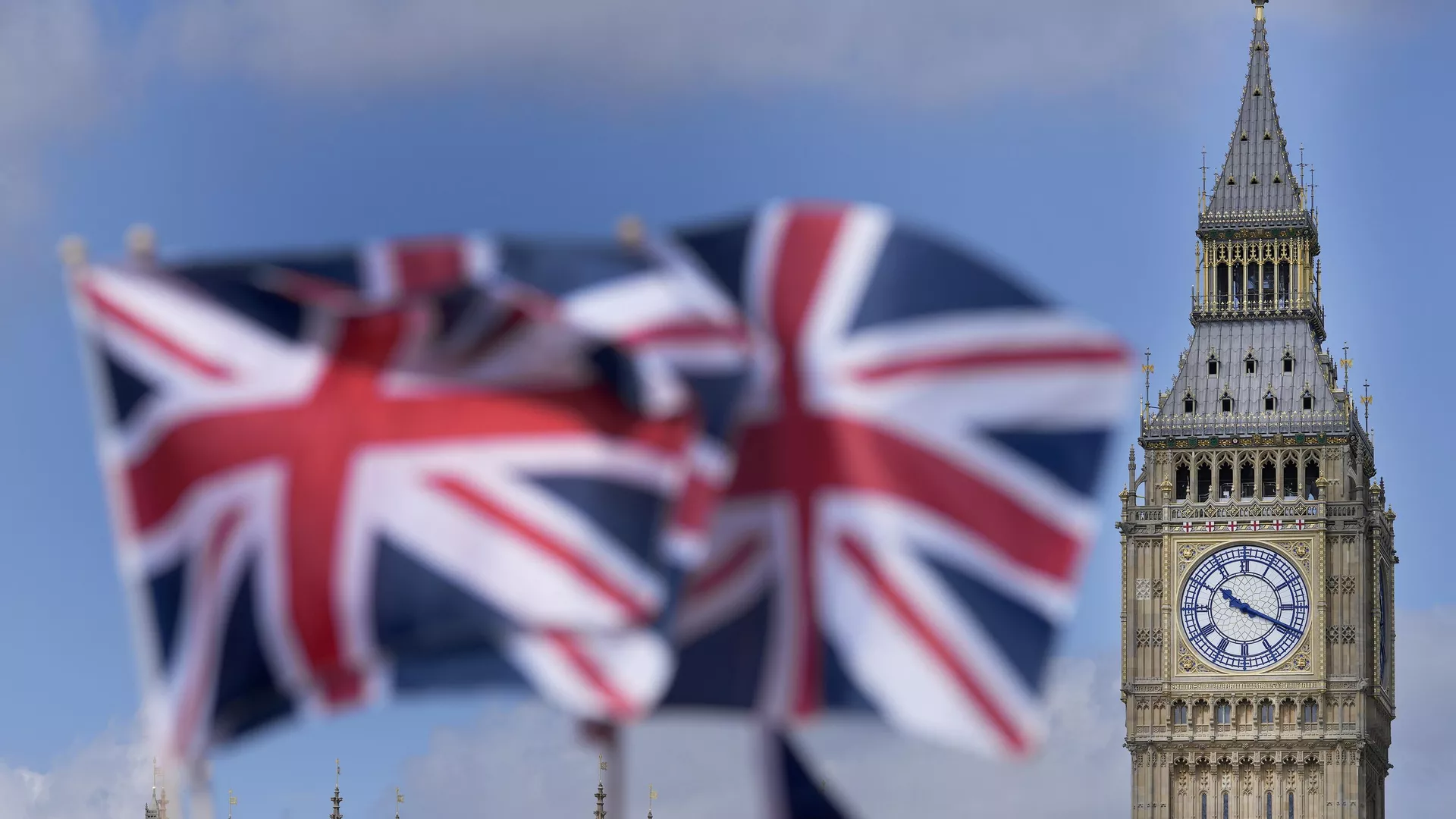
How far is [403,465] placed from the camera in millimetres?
35375

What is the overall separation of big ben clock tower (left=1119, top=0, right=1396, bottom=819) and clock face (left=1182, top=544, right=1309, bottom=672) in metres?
0.06

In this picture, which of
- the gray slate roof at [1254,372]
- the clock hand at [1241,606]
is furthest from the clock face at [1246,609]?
the gray slate roof at [1254,372]

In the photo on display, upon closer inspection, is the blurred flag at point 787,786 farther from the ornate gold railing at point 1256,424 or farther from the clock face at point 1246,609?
the ornate gold railing at point 1256,424

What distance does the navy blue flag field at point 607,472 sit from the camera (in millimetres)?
34969

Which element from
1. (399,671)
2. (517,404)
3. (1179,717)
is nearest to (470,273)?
(517,404)

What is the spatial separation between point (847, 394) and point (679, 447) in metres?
2.42

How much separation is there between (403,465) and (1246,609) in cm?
10318

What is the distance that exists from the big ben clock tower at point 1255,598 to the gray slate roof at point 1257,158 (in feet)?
6.80

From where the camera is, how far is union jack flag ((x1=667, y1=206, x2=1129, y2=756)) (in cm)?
3688

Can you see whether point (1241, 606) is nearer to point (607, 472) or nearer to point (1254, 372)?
point (1254, 372)

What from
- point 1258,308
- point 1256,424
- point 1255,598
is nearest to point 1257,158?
point 1258,308

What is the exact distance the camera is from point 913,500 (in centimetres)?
3706

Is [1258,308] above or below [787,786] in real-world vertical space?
above

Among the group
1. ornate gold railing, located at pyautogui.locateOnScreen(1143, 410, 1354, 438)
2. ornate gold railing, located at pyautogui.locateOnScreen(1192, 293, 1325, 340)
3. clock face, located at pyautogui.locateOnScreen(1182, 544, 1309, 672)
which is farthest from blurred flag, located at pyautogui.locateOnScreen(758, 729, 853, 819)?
ornate gold railing, located at pyautogui.locateOnScreen(1192, 293, 1325, 340)
